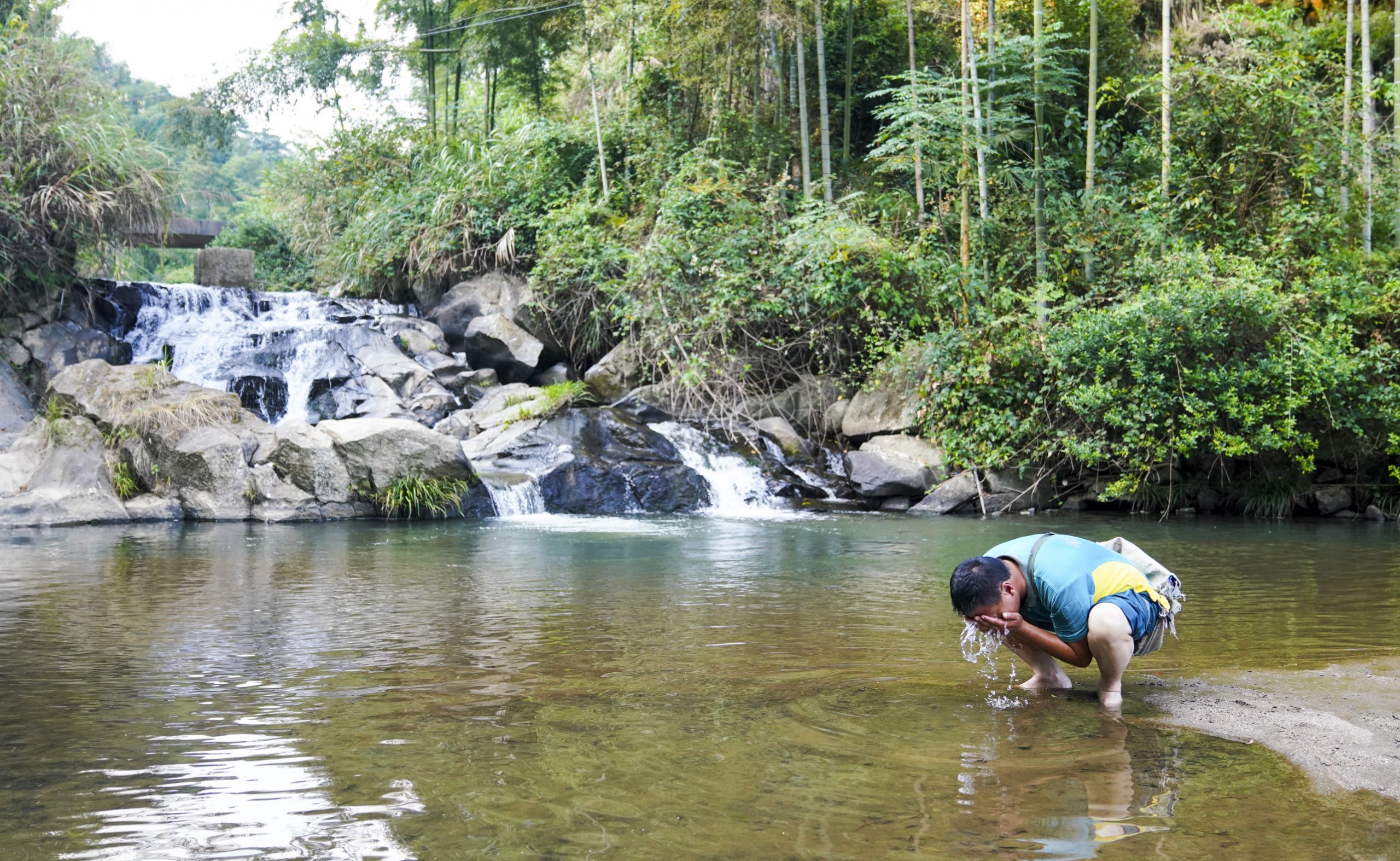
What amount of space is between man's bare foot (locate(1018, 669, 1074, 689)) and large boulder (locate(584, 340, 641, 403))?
39.7 feet

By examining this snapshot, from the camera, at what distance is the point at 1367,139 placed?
12883mm

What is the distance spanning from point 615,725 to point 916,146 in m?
12.1

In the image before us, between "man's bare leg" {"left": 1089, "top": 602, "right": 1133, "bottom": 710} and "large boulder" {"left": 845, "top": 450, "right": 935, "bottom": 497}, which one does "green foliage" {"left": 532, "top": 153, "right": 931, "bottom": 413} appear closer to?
"large boulder" {"left": 845, "top": 450, "right": 935, "bottom": 497}

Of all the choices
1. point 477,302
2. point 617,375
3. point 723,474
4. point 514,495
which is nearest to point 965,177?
point 723,474

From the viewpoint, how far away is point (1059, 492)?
42.4 ft

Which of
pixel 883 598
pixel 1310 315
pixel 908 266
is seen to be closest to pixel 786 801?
pixel 883 598

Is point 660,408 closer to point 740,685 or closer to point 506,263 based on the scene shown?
point 506,263

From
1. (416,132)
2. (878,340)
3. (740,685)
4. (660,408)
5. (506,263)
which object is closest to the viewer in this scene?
(740,685)

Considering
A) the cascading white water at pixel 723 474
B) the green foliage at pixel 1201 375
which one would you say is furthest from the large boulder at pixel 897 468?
the cascading white water at pixel 723 474

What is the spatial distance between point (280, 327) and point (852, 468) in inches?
343

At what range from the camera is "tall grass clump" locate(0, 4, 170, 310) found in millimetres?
14703

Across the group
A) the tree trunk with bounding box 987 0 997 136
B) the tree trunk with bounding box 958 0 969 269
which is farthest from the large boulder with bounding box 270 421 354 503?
the tree trunk with bounding box 987 0 997 136

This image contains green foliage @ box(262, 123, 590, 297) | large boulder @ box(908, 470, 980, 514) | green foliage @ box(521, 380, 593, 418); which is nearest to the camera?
large boulder @ box(908, 470, 980, 514)

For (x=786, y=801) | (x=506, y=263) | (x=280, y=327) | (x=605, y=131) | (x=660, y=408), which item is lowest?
(x=786, y=801)
